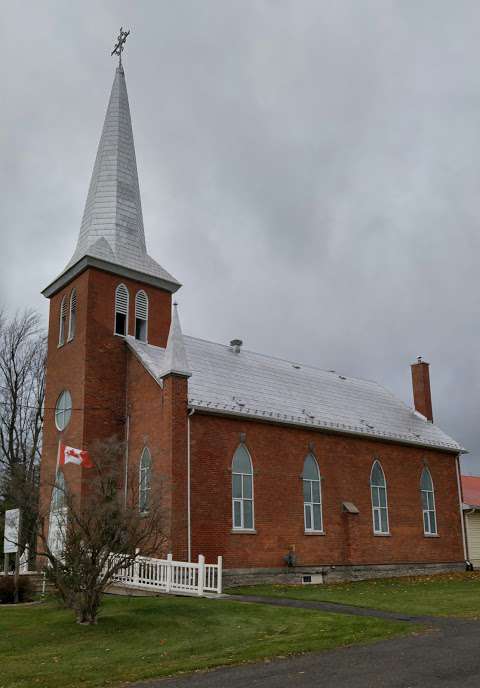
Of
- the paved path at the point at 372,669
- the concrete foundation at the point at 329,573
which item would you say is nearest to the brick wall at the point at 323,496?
the concrete foundation at the point at 329,573

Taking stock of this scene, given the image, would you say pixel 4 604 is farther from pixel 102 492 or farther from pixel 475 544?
pixel 475 544

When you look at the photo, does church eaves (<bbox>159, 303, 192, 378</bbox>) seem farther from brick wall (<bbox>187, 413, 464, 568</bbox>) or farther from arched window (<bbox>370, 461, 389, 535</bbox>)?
arched window (<bbox>370, 461, 389, 535</bbox>)

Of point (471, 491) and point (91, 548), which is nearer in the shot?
point (91, 548)

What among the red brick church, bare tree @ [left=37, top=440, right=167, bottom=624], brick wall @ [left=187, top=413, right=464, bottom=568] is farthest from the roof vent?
bare tree @ [left=37, top=440, right=167, bottom=624]

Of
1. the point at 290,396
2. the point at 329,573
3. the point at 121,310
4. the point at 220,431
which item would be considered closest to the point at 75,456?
the point at 220,431

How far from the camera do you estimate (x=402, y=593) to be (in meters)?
20.7

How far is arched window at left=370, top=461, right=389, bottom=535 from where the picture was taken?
1159 inches

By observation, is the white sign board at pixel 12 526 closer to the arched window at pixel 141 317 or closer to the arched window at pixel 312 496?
the arched window at pixel 141 317

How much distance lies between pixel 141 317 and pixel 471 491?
2326cm

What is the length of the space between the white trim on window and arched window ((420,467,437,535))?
15.0m

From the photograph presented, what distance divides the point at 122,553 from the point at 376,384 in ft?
81.6

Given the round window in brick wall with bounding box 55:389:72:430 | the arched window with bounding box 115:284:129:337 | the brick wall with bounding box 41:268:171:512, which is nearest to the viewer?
the brick wall with bounding box 41:268:171:512

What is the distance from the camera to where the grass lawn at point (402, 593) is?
16.5m

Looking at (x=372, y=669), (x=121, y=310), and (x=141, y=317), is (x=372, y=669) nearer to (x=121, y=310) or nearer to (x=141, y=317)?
(x=121, y=310)
